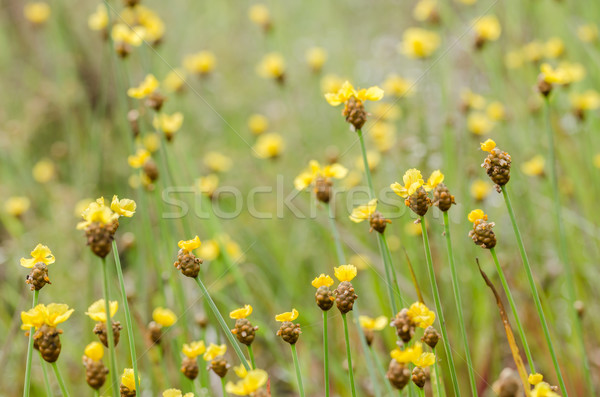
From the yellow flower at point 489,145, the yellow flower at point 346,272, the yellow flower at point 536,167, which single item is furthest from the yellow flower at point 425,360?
the yellow flower at point 536,167

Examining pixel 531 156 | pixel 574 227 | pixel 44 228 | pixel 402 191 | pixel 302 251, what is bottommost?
pixel 402 191

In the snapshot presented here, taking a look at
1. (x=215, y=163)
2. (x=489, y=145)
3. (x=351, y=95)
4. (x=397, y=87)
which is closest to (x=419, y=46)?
(x=397, y=87)

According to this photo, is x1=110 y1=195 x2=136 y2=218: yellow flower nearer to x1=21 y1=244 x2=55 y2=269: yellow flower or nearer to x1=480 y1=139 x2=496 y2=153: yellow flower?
x1=21 y1=244 x2=55 y2=269: yellow flower

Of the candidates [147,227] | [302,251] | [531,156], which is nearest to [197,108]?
[302,251]

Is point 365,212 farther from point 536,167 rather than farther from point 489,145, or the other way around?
point 536,167

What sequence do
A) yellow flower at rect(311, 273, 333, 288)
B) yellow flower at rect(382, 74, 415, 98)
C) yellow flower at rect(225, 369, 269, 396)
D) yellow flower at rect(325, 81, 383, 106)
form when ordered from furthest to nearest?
yellow flower at rect(382, 74, 415, 98), yellow flower at rect(325, 81, 383, 106), yellow flower at rect(311, 273, 333, 288), yellow flower at rect(225, 369, 269, 396)

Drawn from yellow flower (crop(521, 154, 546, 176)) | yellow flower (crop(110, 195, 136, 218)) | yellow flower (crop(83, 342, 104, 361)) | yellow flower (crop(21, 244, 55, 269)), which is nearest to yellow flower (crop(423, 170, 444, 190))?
yellow flower (crop(110, 195, 136, 218))

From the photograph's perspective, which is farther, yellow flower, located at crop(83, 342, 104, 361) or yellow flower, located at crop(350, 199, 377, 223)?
yellow flower, located at crop(350, 199, 377, 223)

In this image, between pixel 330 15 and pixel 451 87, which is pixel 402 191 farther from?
pixel 330 15

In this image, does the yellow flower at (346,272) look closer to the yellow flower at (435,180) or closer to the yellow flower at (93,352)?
the yellow flower at (435,180)
